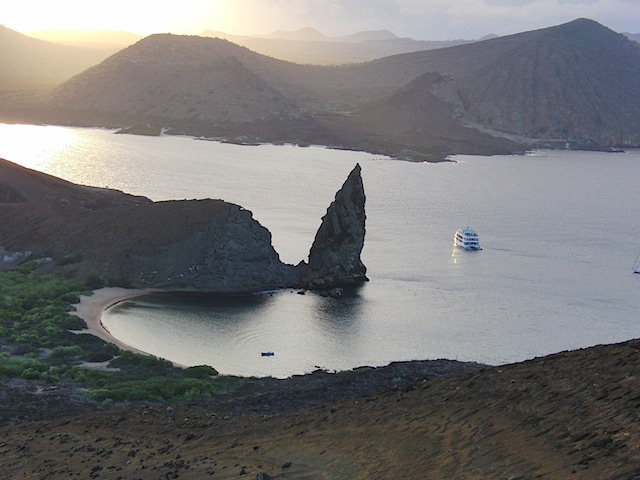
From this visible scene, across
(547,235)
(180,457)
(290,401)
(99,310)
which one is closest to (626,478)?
(180,457)

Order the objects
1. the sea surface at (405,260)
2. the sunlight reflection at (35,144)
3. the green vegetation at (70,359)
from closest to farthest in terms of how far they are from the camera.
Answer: the green vegetation at (70,359)
the sea surface at (405,260)
the sunlight reflection at (35,144)

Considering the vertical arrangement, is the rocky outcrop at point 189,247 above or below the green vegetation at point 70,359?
above

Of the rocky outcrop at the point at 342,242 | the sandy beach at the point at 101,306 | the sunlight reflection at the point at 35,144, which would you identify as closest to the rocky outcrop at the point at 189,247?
the rocky outcrop at the point at 342,242

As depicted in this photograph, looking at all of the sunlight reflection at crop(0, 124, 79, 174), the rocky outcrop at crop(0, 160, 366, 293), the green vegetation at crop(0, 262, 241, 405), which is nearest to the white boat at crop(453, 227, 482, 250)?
the rocky outcrop at crop(0, 160, 366, 293)

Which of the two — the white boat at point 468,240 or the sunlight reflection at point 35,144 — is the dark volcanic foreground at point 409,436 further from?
the sunlight reflection at point 35,144

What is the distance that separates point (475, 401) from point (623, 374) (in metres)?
3.62

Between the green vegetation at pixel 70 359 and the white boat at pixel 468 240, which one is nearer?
the green vegetation at pixel 70 359

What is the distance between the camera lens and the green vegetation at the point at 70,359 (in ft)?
117

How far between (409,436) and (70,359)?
25782 millimetres

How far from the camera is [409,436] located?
20844mm

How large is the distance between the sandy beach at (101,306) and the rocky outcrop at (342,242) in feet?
41.5

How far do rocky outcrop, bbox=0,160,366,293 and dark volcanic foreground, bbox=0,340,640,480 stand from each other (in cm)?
3540

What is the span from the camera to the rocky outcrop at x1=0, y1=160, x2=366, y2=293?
64125 mm

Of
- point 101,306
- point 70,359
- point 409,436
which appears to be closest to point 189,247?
point 101,306
